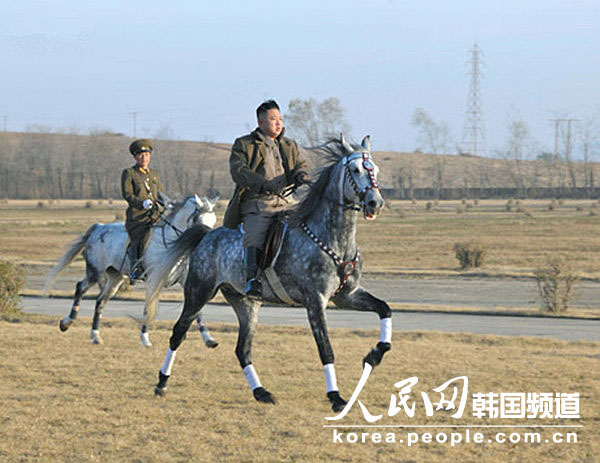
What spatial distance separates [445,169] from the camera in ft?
507

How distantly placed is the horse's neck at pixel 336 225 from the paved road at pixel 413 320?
6.75m

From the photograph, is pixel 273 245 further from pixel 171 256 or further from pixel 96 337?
pixel 96 337

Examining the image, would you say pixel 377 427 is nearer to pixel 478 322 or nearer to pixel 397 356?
pixel 397 356

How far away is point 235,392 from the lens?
32.2ft

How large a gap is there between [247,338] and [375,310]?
163cm

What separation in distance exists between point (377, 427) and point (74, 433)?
2615 millimetres

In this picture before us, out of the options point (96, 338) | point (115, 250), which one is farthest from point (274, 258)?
point (115, 250)

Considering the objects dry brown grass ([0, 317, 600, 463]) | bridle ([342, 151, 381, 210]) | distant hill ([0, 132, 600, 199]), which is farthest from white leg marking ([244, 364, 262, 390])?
distant hill ([0, 132, 600, 199])

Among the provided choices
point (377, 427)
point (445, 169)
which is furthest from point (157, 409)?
point (445, 169)

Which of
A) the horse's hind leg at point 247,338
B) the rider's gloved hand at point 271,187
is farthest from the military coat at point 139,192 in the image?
the rider's gloved hand at point 271,187

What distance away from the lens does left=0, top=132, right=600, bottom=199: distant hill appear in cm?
12050

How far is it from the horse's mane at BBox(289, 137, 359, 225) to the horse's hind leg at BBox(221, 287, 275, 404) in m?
1.25

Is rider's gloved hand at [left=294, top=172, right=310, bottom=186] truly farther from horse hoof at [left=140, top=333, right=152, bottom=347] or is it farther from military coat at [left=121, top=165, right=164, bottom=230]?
horse hoof at [left=140, top=333, right=152, bottom=347]

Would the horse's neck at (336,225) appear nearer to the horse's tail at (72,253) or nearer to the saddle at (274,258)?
the saddle at (274,258)
